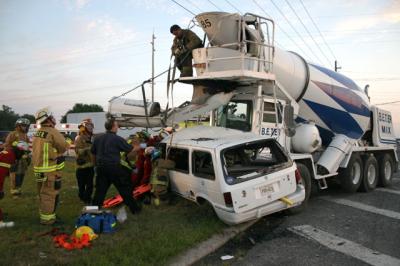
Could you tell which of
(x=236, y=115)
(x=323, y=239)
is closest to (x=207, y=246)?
(x=323, y=239)

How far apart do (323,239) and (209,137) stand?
2613mm

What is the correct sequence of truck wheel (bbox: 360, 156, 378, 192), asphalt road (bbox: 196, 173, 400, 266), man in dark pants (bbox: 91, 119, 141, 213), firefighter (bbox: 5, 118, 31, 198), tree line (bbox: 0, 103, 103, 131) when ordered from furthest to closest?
tree line (bbox: 0, 103, 103, 131)
truck wheel (bbox: 360, 156, 378, 192)
firefighter (bbox: 5, 118, 31, 198)
man in dark pants (bbox: 91, 119, 141, 213)
asphalt road (bbox: 196, 173, 400, 266)

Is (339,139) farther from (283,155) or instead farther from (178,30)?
(178,30)

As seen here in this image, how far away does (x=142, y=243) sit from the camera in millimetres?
5469

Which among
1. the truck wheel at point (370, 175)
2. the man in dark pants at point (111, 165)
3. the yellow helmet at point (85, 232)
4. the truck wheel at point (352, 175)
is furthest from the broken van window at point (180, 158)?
the truck wheel at point (370, 175)

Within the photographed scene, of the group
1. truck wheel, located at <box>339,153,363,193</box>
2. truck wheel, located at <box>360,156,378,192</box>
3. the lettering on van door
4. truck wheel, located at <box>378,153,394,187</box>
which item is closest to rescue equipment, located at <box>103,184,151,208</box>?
the lettering on van door

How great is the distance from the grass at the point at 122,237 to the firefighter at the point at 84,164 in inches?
12.8

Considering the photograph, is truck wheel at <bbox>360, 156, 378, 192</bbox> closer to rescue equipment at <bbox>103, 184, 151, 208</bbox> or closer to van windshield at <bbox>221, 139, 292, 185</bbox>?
van windshield at <bbox>221, 139, 292, 185</bbox>

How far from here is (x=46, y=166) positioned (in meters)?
6.36

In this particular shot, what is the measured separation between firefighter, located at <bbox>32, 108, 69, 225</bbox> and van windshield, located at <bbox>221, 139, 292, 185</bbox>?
278cm

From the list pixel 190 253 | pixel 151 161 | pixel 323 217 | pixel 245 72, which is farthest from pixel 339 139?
pixel 190 253

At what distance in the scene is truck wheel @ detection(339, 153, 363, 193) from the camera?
10070mm

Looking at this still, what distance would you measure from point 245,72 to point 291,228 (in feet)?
9.85

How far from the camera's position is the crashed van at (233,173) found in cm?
606
